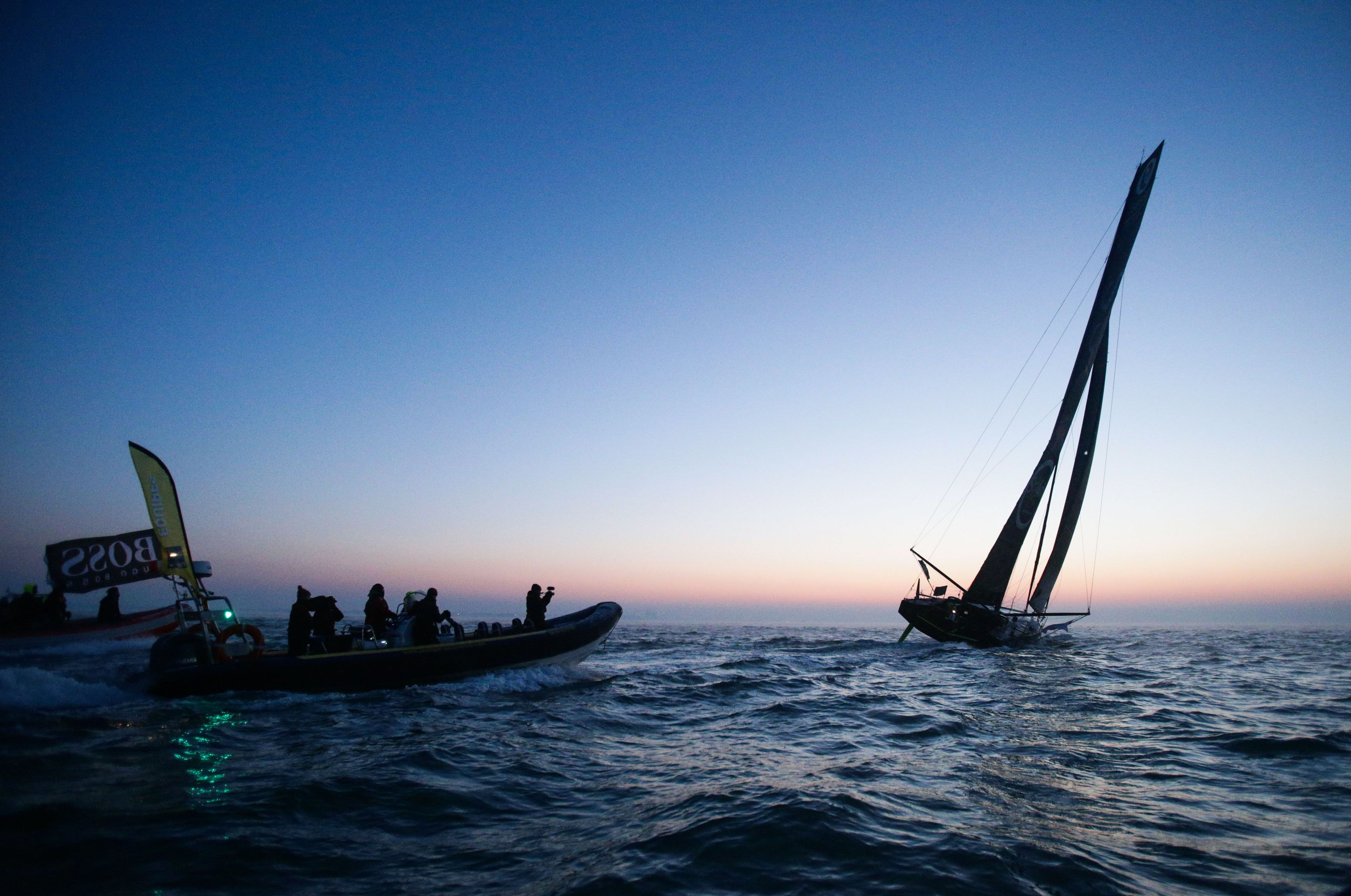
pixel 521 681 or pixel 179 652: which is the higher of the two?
pixel 179 652

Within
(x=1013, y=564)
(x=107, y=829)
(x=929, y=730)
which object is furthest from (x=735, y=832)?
(x=1013, y=564)

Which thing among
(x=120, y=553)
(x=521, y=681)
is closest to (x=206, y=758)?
(x=521, y=681)

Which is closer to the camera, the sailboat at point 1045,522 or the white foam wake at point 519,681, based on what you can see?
the white foam wake at point 519,681

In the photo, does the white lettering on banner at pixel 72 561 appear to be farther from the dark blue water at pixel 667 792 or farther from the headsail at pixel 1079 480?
the headsail at pixel 1079 480

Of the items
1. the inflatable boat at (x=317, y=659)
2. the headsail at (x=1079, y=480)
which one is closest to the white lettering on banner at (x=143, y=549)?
the inflatable boat at (x=317, y=659)

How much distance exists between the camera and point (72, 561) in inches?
741

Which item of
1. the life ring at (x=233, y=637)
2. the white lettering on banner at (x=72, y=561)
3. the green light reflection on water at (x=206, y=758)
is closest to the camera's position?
the green light reflection on water at (x=206, y=758)

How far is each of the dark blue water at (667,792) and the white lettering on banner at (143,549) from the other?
5020 mm

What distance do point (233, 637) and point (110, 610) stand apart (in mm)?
16635

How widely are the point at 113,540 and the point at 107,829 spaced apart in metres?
A: 17.9

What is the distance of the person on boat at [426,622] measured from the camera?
15.1m

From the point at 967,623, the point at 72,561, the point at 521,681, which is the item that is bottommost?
the point at 967,623

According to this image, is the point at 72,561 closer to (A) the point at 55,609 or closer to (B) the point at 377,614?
(A) the point at 55,609

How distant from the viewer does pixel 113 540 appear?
18.7m
